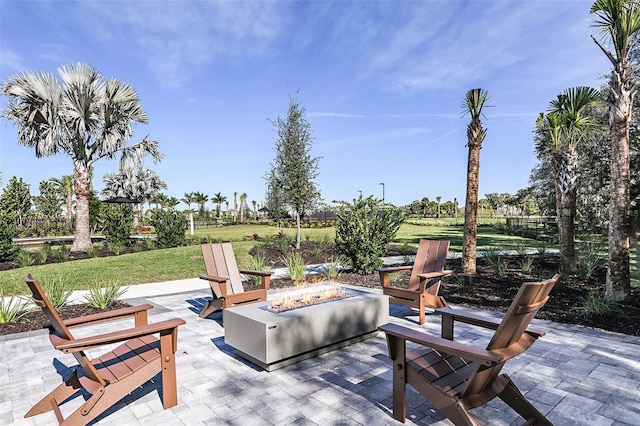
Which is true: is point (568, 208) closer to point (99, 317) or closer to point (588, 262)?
point (588, 262)

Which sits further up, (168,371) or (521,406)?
(168,371)

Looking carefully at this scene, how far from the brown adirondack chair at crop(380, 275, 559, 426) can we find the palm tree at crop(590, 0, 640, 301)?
14.0 feet

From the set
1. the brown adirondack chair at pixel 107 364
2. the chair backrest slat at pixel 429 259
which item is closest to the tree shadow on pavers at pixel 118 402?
the brown adirondack chair at pixel 107 364

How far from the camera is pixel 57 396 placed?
8.87ft

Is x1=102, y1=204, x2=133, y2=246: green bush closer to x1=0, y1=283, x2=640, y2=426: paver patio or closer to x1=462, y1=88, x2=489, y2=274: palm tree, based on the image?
x1=0, y1=283, x2=640, y2=426: paver patio

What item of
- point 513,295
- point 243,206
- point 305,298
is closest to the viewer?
point 305,298

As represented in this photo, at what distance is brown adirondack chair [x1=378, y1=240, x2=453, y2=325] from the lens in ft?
16.4

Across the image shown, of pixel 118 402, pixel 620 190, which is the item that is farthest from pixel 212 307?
pixel 620 190

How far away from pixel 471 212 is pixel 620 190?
317 centimetres

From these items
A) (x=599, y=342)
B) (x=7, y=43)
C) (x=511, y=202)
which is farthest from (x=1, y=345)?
(x=511, y=202)

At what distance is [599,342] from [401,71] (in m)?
12.1

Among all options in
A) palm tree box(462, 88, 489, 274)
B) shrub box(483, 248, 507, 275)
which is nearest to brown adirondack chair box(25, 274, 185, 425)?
palm tree box(462, 88, 489, 274)

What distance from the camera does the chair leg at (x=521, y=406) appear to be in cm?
243

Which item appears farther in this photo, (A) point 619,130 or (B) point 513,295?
(B) point 513,295
